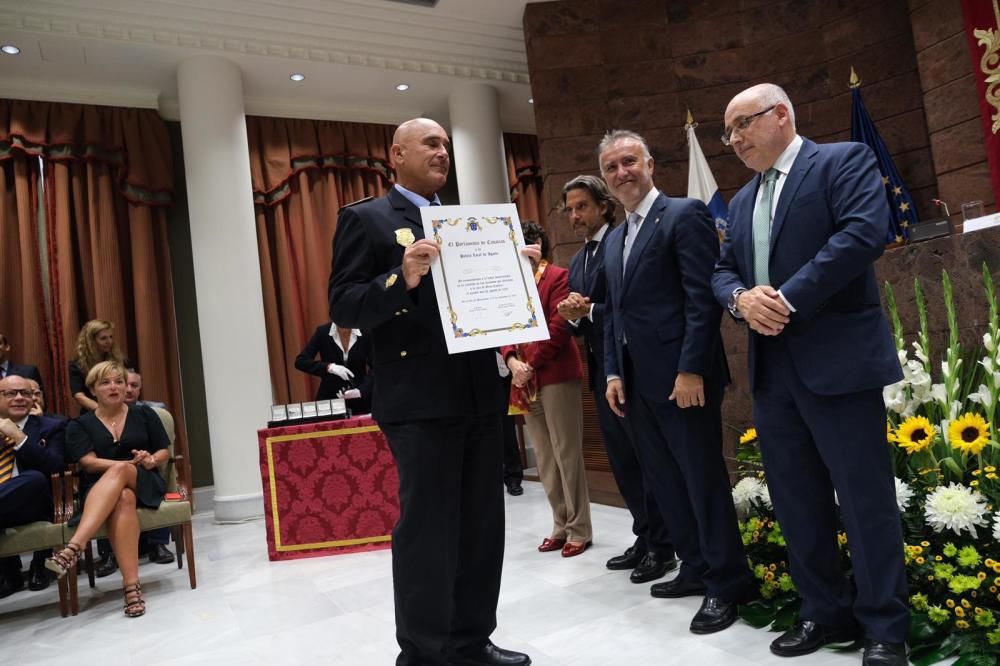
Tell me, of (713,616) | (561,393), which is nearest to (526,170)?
(561,393)

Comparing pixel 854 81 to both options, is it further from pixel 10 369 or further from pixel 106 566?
pixel 10 369

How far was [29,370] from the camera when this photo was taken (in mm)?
4273

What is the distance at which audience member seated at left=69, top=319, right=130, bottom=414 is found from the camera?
4.39 metres

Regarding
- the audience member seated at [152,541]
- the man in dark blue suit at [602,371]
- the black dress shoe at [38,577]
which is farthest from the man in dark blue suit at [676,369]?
the black dress shoe at [38,577]

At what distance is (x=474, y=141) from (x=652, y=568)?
4.70 metres

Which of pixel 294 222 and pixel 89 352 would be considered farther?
pixel 294 222

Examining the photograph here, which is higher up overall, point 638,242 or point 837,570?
point 638,242

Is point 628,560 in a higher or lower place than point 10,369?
lower

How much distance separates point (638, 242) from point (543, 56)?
389 centimetres

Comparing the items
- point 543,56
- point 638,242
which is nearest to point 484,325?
point 638,242

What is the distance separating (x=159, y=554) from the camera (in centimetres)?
404

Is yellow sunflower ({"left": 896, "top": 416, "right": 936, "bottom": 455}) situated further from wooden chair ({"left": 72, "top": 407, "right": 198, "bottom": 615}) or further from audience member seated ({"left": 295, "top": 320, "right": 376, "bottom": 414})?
audience member seated ({"left": 295, "top": 320, "right": 376, "bottom": 414})

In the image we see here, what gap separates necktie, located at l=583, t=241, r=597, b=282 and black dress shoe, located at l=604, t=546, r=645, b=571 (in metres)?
1.13

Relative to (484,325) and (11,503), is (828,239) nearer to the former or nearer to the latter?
(484,325)
